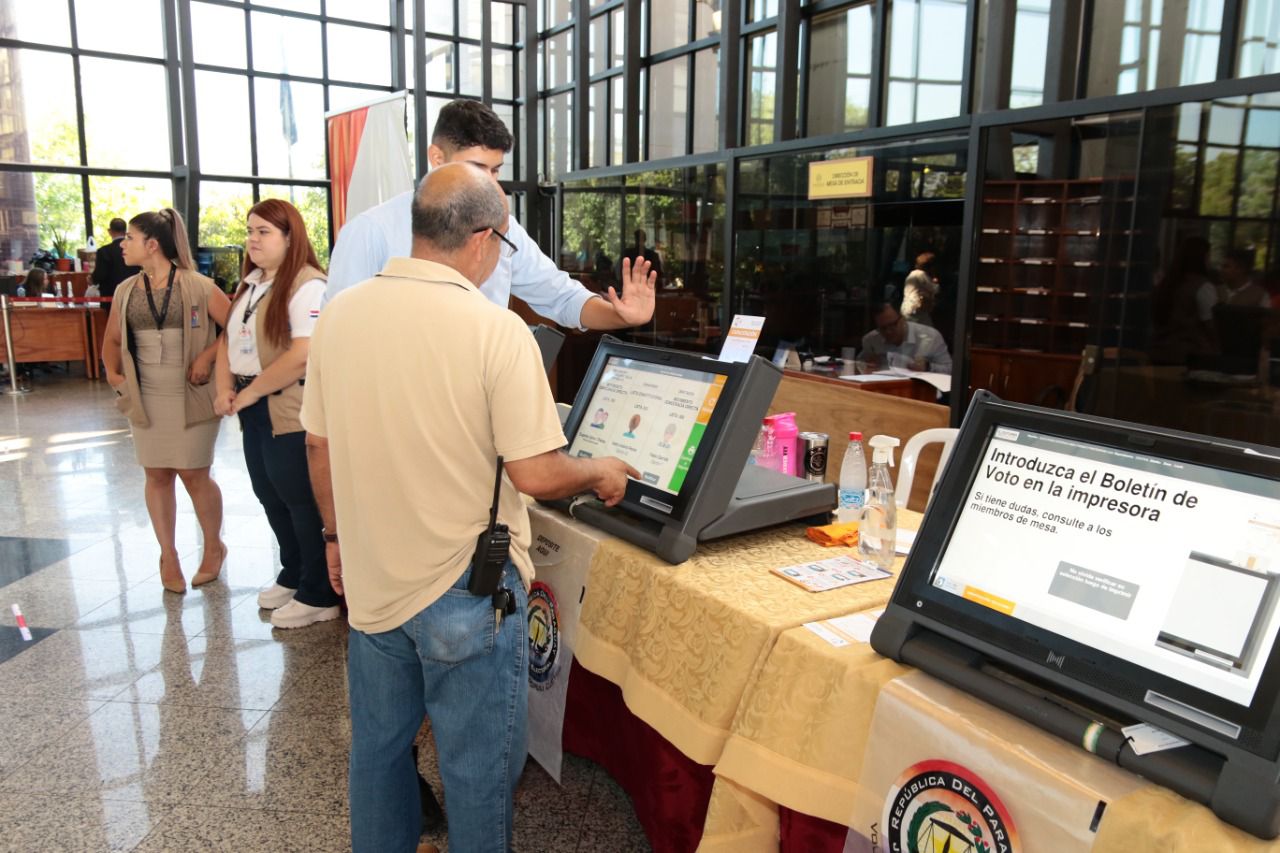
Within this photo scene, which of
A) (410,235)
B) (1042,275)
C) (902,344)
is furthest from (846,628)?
(902,344)

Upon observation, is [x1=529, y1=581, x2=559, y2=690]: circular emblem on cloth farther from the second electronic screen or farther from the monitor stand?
the second electronic screen

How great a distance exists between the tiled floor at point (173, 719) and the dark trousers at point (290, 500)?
0.62ft

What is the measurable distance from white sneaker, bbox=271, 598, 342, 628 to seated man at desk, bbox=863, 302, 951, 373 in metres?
3.12

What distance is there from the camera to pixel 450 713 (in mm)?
1598

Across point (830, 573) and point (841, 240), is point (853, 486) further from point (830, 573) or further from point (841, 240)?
point (841, 240)

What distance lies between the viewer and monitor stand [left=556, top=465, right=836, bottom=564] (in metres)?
1.75

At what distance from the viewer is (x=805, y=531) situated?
2014 millimetres

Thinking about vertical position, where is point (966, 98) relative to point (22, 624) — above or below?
above

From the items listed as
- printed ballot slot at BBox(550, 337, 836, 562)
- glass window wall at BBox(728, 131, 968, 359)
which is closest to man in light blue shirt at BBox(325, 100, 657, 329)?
printed ballot slot at BBox(550, 337, 836, 562)

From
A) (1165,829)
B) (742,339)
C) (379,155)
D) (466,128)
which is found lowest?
(1165,829)

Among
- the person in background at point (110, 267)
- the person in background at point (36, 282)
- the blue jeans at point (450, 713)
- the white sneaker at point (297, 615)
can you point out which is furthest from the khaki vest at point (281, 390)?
the person in background at point (36, 282)

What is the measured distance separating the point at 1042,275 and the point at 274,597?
349 cm

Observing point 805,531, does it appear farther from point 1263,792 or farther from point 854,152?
point 854,152

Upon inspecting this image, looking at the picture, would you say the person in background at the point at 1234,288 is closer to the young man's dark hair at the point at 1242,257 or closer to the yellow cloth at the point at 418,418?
the young man's dark hair at the point at 1242,257
